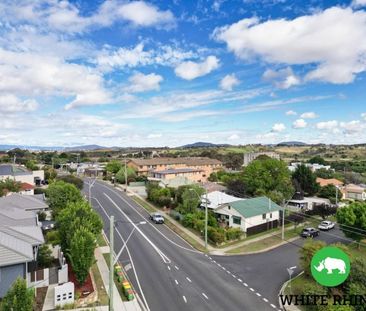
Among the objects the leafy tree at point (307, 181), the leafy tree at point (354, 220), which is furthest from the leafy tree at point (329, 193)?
the leafy tree at point (354, 220)

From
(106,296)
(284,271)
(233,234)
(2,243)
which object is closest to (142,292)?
(106,296)

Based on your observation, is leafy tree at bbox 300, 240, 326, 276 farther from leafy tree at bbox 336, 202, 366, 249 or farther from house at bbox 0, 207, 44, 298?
house at bbox 0, 207, 44, 298

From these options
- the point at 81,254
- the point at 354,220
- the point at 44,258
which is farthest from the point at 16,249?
the point at 354,220

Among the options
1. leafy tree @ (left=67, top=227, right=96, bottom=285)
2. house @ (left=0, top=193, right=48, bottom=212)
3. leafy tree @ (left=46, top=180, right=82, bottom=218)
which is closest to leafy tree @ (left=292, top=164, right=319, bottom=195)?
leafy tree @ (left=46, top=180, right=82, bottom=218)

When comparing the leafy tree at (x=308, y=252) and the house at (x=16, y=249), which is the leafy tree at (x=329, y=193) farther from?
the house at (x=16, y=249)

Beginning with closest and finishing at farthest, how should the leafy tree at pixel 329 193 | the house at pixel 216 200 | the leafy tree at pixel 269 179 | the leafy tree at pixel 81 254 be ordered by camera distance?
the leafy tree at pixel 81 254
the house at pixel 216 200
the leafy tree at pixel 269 179
the leafy tree at pixel 329 193

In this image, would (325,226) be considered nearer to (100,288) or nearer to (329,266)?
(329,266)
